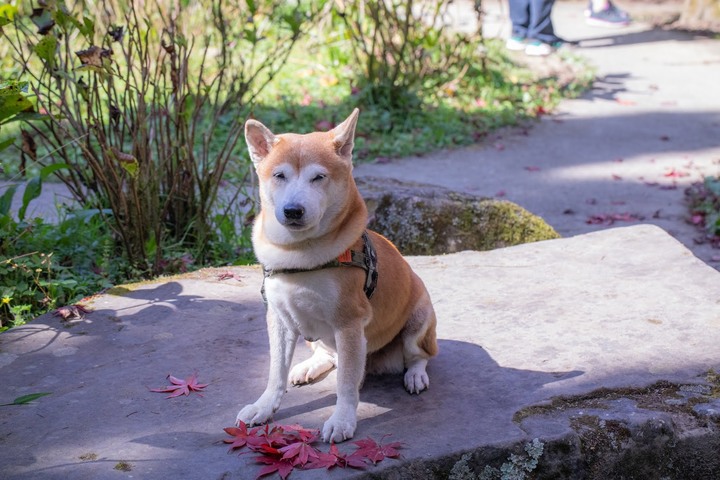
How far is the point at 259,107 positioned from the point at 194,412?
636 cm

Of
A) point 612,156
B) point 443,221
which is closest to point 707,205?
point 612,156

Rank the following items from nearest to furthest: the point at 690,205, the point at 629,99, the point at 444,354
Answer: the point at 444,354 < the point at 690,205 < the point at 629,99

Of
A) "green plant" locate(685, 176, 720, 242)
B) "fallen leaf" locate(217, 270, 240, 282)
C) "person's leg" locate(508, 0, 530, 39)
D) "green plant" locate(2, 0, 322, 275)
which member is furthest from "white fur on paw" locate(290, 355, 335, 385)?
"person's leg" locate(508, 0, 530, 39)

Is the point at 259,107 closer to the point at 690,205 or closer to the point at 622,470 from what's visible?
the point at 690,205

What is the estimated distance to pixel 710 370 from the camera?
3686 mm

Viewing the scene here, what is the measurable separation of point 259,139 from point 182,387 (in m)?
1.14

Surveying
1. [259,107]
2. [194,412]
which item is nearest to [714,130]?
[259,107]

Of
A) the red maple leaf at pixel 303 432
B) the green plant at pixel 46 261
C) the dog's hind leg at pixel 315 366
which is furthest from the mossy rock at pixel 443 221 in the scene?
the red maple leaf at pixel 303 432

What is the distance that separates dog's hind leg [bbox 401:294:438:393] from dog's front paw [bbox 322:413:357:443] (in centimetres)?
51

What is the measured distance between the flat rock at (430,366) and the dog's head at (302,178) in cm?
82

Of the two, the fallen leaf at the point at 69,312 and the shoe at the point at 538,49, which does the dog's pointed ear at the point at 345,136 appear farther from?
the shoe at the point at 538,49

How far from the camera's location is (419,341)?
3.67 metres

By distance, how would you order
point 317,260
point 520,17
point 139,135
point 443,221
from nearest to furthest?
1. point 317,260
2. point 139,135
3. point 443,221
4. point 520,17

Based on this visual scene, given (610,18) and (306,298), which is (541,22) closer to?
(610,18)
